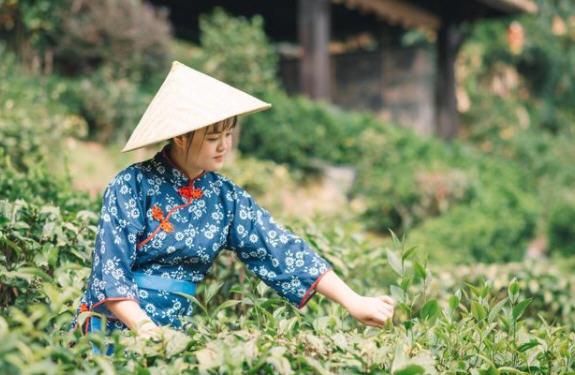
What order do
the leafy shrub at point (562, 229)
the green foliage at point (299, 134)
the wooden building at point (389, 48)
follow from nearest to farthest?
the green foliage at point (299, 134)
the leafy shrub at point (562, 229)
the wooden building at point (389, 48)

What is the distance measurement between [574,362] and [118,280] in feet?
4.32

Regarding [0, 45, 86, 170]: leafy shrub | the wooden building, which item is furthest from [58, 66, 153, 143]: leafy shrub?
the wooden building

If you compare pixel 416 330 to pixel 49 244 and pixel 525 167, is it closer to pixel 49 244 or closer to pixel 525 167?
pixel 49 244

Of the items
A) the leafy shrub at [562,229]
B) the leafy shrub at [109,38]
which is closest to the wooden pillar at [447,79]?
the leafy shrub at [562,229]

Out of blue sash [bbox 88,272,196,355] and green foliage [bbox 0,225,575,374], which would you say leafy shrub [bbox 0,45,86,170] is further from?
green foliage [bbox 0,225,575,374]

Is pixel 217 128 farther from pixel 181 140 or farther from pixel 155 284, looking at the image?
pixel 155 284

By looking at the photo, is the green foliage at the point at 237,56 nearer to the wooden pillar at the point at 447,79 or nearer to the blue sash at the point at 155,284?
the wooden pillar at the point at 447,79

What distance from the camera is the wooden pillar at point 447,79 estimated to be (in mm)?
12031

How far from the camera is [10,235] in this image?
7.63ft

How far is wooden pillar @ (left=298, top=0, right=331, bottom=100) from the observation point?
921cm

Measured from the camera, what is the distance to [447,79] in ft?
39.4

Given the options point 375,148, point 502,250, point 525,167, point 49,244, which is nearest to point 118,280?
point 49,244

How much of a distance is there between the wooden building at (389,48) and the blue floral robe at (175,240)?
342 inches

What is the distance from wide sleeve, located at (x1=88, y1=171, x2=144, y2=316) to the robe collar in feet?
0.47
